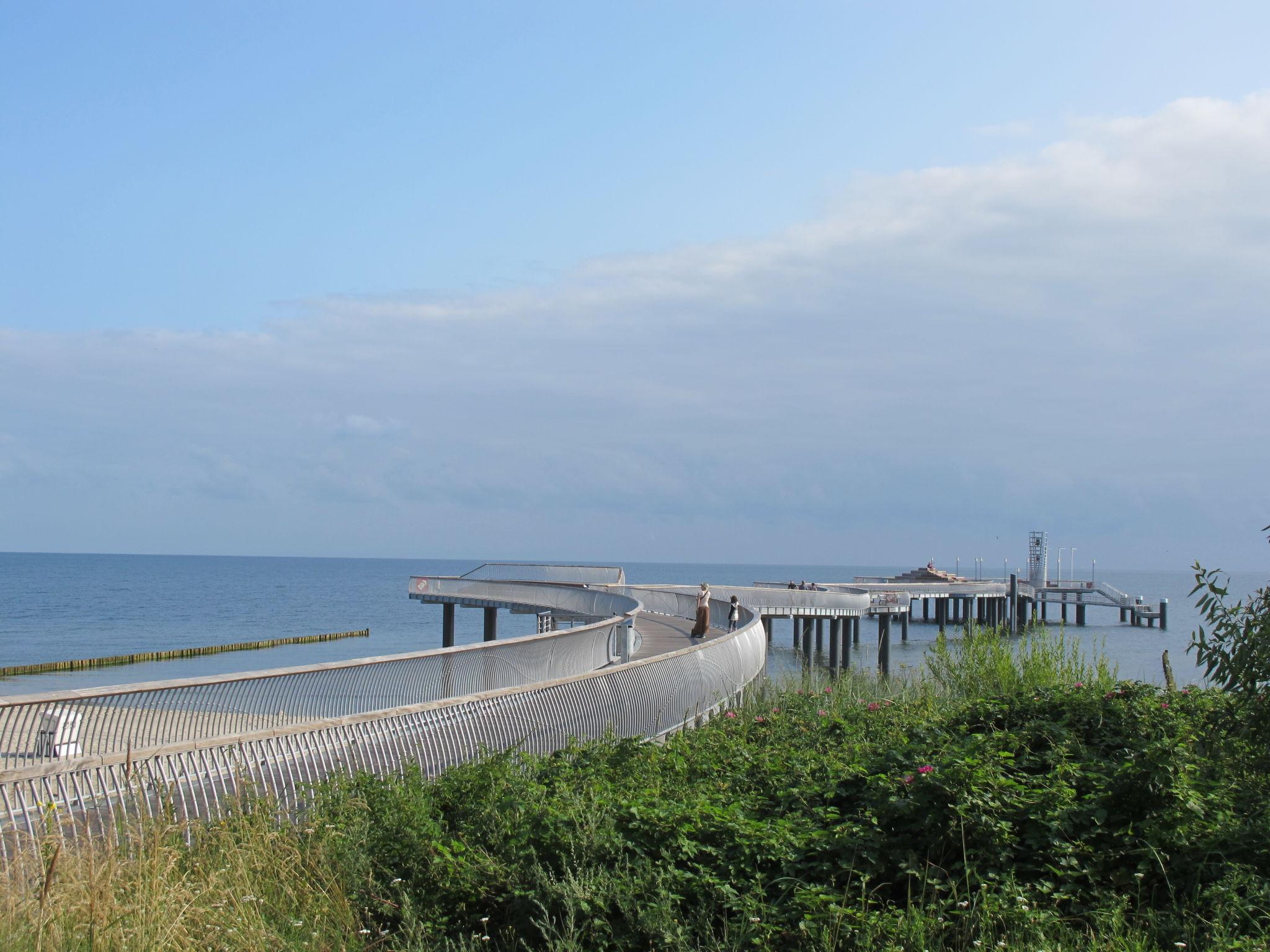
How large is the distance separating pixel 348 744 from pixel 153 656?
146 ft

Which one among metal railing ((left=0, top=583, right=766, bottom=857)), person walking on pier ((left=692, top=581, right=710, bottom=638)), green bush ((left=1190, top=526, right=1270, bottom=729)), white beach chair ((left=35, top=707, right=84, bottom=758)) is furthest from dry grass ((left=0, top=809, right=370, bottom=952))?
person walking on pier ((left=692, top=581, right=710, bottom=638))

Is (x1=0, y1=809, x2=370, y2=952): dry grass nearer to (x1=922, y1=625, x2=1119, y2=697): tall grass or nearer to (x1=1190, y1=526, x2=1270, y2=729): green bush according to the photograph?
(x1=1190, y1=526, x2=1270, y2=729): green bush

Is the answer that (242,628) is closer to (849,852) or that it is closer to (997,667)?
(997,667)

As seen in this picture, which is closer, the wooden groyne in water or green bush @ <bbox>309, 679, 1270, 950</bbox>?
green bush @ <bbox>309, 679, 1270, 950</bbox>

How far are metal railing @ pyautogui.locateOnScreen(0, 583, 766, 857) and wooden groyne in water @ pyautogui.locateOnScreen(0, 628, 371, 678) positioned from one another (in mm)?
35580

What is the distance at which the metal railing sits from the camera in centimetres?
694

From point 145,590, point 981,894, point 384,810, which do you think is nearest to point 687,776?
point 384,810

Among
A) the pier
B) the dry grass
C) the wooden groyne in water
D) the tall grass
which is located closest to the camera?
the dry grass

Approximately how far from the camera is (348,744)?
901 centimetres

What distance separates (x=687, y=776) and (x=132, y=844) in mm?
3913

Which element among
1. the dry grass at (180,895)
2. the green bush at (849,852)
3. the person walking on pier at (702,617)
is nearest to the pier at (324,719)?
the dry grass at (180,895)

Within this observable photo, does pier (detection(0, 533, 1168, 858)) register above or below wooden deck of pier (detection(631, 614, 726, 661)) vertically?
above

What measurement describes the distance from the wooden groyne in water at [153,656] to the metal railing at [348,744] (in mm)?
35580

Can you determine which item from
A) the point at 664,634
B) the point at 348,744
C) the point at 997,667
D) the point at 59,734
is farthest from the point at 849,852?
the point at 664,634
